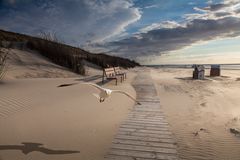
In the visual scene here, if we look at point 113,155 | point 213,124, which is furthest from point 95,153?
point 213,124


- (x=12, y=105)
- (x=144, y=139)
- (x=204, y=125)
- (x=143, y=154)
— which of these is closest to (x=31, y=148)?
(x=143, y=154)

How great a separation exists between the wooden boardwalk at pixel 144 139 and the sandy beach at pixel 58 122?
0.73 feet

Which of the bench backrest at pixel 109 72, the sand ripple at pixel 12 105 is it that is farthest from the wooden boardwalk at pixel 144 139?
the bench backrest at pixel 109 72

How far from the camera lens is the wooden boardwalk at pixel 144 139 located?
4035mm

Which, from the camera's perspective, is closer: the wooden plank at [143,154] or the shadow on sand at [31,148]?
the wooden plank at [143,154]

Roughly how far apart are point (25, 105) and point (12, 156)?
3.21 meters

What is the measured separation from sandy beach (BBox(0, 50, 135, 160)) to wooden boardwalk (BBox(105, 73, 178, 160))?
0.73ft

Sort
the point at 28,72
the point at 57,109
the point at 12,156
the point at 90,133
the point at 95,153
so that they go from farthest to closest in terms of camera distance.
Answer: the point at 28,72 < the point at 57,109 < the point at 90,133 < the point at 95,153 < the point at 12,156

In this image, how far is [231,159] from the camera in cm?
405

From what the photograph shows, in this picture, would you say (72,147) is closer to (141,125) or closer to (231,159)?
(141,125)

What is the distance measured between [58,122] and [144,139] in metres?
2.23

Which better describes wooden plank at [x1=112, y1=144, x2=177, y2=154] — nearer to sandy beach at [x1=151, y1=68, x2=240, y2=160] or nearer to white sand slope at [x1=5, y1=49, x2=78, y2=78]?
sandy beach at [x1=151, y1=68, x2=240, y2=160]

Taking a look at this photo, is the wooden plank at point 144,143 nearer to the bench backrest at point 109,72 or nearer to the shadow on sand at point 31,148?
the shadow on sand at point 31,148

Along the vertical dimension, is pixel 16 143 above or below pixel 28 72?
below
